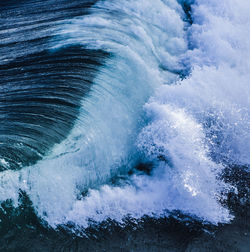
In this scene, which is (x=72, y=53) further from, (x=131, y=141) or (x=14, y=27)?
(x=131, y=141)

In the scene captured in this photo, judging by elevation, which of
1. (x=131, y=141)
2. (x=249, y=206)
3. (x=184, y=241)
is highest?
(x=131, y=141)

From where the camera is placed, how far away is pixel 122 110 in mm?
3564

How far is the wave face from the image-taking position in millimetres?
2793

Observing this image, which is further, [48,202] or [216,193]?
[216,193]

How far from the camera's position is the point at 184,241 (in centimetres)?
254

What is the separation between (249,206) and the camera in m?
2.80

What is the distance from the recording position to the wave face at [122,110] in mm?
2793

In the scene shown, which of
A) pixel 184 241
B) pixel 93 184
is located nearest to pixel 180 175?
pixel 184 241

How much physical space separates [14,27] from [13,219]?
3.24m

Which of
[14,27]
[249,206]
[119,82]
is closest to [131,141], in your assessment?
[119,82]

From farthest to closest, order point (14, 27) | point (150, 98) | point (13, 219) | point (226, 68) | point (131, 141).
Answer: point (14, 27)
point (226, 68)
point (150, 98)
point (131, 141)
point (13, 219)

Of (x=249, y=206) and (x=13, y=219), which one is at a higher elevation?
(x=249, y=206)

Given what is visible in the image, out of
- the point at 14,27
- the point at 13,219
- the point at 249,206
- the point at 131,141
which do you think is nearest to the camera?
the point at 13,219

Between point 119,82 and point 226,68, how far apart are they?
156 cm
